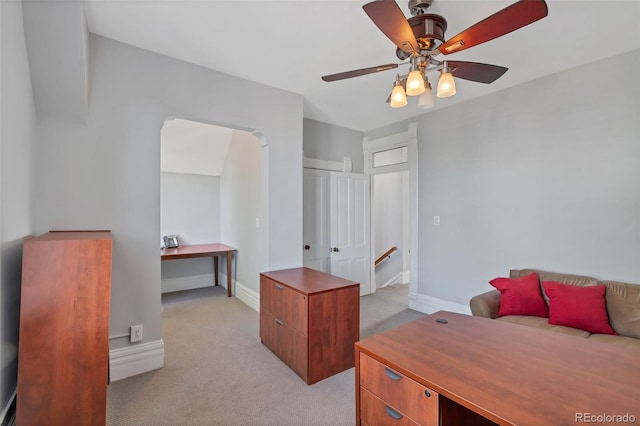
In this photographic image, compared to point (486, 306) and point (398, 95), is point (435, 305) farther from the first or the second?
point (398, 95)

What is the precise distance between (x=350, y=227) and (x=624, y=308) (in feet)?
9.56

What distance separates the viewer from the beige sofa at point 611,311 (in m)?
2.11

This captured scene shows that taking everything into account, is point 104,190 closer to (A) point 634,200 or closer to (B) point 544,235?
(B) point 544,235

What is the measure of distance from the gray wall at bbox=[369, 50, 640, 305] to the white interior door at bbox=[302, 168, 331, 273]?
Answer: 4.25 feet

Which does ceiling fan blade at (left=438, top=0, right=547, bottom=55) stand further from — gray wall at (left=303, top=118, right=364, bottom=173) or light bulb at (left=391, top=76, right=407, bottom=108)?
gray wall at (left=303, top=118, right=364, bottom=173)

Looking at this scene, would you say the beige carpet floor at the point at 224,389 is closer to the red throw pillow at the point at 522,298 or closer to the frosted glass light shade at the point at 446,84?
the red throw pillow at the point at 522,298

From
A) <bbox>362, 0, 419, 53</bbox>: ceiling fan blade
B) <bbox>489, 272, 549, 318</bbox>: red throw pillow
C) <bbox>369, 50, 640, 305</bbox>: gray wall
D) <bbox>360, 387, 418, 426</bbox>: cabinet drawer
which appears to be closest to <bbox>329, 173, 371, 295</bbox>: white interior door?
<bbox>369, 50, 640, 305</bbox>: gray wall

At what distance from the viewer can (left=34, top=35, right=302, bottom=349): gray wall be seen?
2.14 meters

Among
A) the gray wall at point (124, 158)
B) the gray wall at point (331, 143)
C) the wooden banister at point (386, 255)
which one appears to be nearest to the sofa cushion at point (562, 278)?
the wooden banister at point (386, 255)

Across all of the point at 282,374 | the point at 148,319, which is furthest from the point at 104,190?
the point at 282,374

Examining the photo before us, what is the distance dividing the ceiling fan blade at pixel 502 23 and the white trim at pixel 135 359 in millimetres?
3034

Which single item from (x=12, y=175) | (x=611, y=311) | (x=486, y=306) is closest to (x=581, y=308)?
(x=611, y=311)

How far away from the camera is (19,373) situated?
145 centimetres

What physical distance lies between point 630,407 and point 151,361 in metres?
2.85
